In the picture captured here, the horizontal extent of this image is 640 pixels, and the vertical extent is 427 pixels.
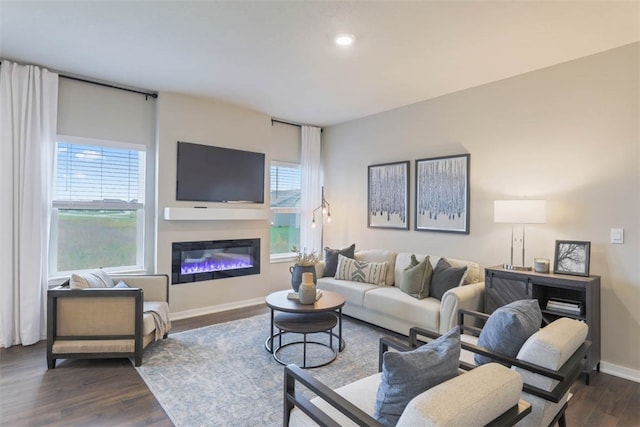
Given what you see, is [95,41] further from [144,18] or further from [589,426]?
[589,426]

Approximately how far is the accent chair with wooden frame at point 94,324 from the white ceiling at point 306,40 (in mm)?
2196

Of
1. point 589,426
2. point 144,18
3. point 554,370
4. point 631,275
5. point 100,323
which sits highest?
point 144,18

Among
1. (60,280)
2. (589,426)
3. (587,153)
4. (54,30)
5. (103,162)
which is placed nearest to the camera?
(589,426)

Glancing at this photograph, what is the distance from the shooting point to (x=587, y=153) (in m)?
3.14

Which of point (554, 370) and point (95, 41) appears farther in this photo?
point (95, 41)

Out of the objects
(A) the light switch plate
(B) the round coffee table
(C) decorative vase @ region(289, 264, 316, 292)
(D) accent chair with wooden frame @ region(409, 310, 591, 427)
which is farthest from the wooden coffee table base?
(A) the light switch plate

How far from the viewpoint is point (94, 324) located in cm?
292

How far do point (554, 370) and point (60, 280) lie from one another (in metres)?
4.50

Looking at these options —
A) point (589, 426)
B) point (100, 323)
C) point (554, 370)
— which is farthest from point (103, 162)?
point (589, 426)

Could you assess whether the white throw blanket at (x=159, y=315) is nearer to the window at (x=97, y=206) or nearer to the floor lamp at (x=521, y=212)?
the window at (x=97, y=206)

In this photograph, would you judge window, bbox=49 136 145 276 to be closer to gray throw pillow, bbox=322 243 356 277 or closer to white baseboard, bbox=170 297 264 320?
white baseboard, bbox=170 297 264 320

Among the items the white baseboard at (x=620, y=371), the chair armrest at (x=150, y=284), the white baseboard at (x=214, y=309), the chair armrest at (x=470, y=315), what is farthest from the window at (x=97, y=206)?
the white baseboard at (x=620, y=371)

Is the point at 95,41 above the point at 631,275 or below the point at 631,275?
above

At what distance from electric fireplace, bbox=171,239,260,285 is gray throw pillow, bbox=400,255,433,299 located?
2.34 m
